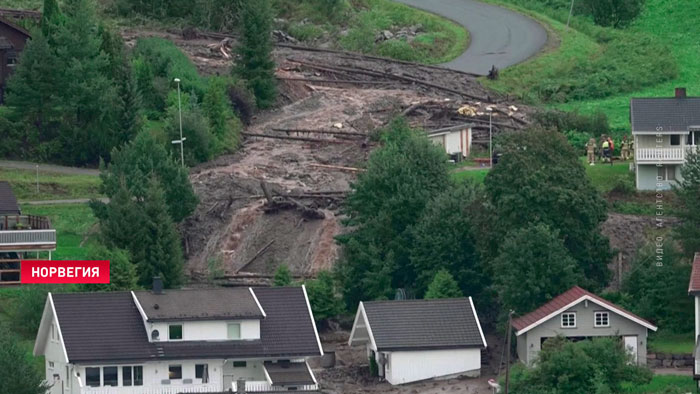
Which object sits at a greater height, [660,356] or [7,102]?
[7,102]

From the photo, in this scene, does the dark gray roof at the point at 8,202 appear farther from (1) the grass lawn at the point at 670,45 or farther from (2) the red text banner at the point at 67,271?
(1) the grass lawn at the point at 670,45

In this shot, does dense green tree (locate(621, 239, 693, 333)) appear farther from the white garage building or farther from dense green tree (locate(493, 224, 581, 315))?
the white garage building

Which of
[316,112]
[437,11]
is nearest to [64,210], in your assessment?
[316,112]

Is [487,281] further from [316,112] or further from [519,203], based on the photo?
[316,112]

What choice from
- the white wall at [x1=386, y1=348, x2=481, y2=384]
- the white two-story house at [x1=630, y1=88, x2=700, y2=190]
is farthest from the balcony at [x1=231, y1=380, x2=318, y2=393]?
the white two-story house at [x1=630, y1=88, x2=700, y2=190]

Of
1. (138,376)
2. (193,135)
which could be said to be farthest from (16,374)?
(193,135)

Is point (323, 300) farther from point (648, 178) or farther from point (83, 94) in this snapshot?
point (83, 94)

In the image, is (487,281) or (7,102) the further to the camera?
(7,102)
